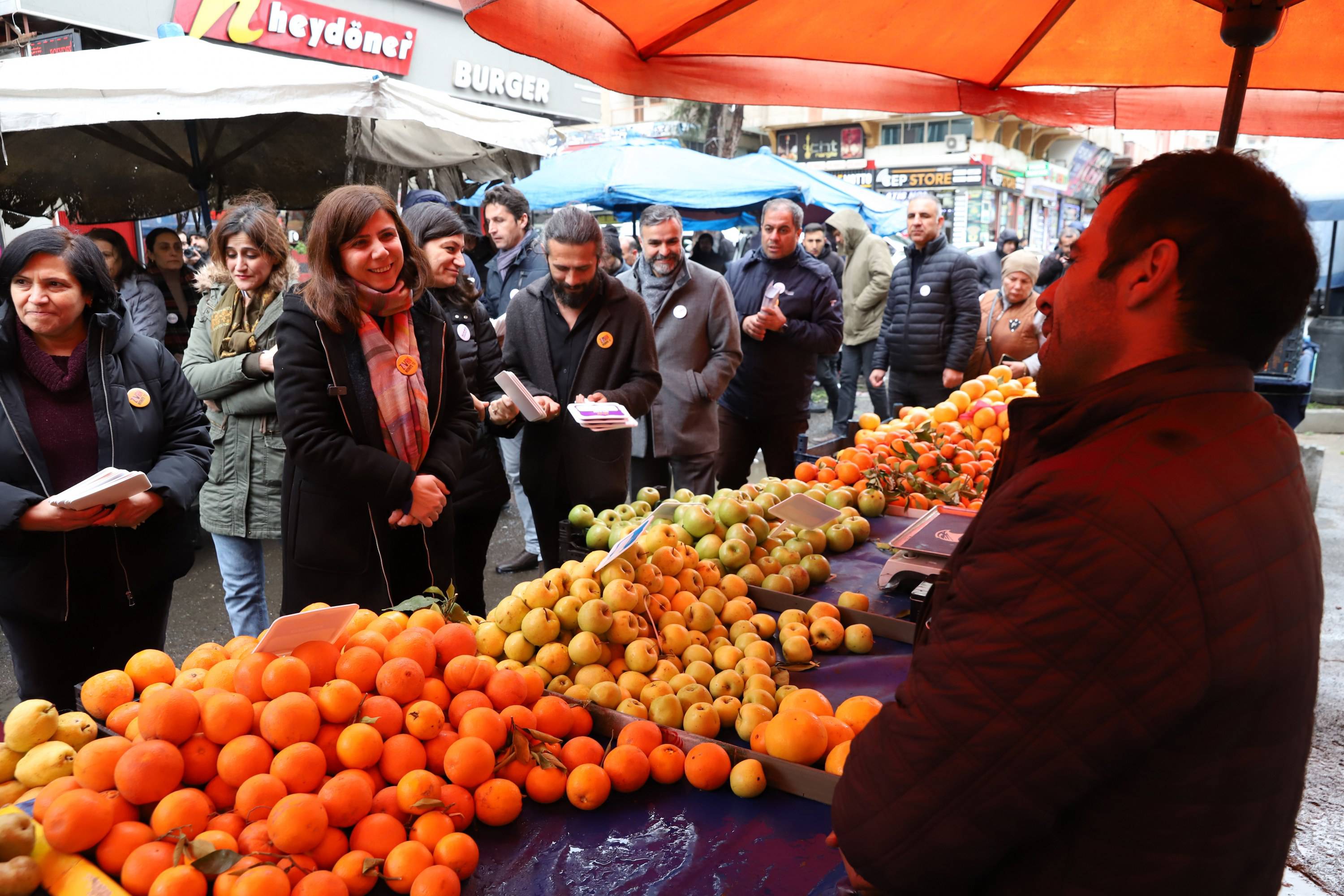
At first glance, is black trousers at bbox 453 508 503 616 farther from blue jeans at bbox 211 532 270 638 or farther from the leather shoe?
the leather shoe

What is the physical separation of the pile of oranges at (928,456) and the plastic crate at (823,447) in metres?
0.20

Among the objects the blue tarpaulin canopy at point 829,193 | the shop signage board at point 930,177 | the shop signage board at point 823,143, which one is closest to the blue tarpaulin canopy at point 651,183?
the blue tarpaulin canopy at point 829,193

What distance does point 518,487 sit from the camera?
5.37 metres

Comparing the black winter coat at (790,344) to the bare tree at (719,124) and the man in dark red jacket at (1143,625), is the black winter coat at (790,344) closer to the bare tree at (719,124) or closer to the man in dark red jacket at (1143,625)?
the man in dark red jacket at (1143,625)

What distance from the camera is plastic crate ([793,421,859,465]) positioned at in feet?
14.3

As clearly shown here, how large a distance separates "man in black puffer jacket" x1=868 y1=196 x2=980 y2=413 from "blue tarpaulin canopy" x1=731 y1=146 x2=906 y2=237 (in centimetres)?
415

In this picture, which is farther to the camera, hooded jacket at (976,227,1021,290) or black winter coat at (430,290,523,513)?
hooded jacket at (976,227,1021,290)

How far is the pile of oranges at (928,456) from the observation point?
3500 mm

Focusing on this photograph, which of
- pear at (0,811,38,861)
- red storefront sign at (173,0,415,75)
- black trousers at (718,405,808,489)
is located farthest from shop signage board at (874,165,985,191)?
pear at (0,811,38,861)

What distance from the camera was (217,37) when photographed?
930 centimetres

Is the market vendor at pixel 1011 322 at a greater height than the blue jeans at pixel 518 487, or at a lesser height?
greater

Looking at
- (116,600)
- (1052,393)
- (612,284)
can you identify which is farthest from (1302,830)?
(116,600)

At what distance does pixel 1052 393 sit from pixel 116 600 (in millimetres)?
2641

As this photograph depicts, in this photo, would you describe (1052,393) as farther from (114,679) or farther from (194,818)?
(114,679)
